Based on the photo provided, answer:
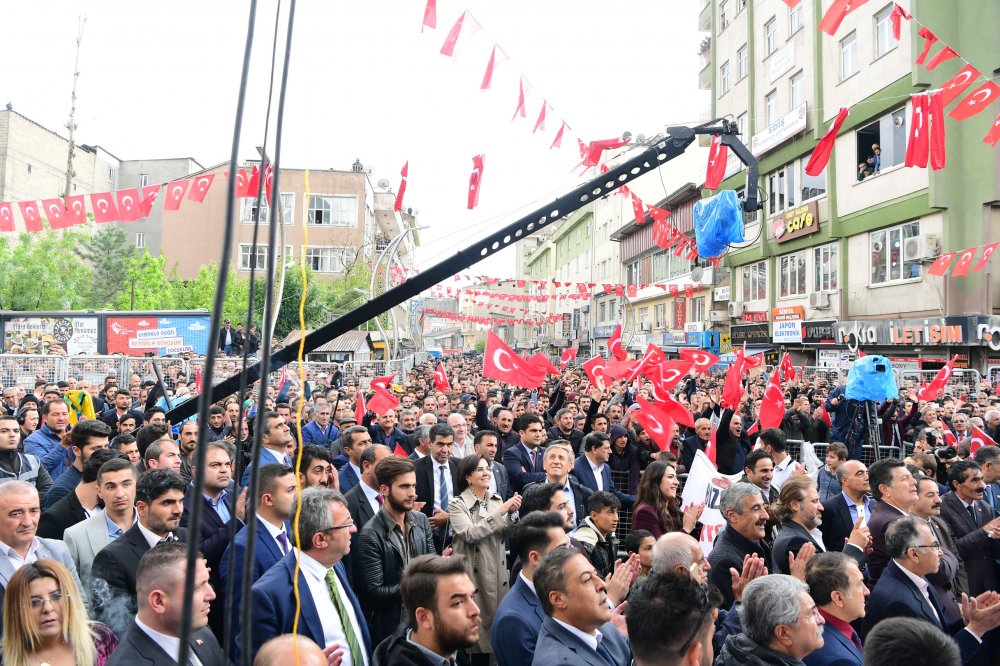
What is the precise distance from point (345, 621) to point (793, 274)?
1087 inches

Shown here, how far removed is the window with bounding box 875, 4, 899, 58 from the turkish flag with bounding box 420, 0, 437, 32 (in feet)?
63.4

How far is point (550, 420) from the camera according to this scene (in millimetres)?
13242

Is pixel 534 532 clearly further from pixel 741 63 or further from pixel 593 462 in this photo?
pixel 741 63

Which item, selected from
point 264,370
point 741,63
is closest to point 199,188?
point 264,370

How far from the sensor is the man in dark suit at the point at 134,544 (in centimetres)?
377

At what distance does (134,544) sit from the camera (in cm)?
404

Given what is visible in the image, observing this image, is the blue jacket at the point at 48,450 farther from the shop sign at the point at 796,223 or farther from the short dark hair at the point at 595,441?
the shop sign at the point at 796,223

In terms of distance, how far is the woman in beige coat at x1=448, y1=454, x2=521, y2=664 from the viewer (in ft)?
16.1

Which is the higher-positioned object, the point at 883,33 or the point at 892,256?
the point at 883,33

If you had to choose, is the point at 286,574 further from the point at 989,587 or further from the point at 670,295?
the point at 670,295

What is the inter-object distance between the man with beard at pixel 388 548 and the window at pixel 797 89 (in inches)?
1037

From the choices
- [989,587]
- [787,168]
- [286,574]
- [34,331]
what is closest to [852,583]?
[989,587]

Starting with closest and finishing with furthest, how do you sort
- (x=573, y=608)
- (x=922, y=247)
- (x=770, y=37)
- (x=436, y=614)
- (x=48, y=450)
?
(x=436, y=614) < (x=573, y=608) < (x=48, y=450) < (x=922, y=247) < (x=770, y=37)

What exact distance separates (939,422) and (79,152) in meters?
47.8
